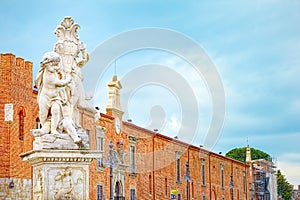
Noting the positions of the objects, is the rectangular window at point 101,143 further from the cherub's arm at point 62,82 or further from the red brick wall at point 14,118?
the cherub's arm at point 62,82

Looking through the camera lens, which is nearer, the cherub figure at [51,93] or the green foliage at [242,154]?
the cherub figure at [51,93]

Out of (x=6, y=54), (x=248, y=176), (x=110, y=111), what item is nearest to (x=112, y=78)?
(x=110, y=111)

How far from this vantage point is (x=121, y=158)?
1601 inches

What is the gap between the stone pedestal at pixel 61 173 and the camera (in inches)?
373

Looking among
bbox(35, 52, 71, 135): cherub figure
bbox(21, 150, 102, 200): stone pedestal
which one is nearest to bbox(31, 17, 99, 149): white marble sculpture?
bbox(35, 52, 71, 135): cherub figure

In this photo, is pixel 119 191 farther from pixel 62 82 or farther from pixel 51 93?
pixel 62 82

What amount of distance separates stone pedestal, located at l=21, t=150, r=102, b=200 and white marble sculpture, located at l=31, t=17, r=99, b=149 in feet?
0.56

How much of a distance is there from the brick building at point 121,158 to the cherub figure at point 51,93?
2.02 metres

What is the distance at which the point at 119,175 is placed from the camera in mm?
40469

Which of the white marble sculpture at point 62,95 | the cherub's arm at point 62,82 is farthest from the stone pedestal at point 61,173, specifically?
the cherub's arm at point 62,82

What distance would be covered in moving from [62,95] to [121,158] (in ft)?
101

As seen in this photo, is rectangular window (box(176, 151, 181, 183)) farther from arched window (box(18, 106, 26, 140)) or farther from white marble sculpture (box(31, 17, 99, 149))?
white marble sculpture (box(31, 17, 99, 149))

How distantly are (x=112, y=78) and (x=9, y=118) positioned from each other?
12928 millimetres

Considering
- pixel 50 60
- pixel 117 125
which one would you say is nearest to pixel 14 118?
pixel 117 125
